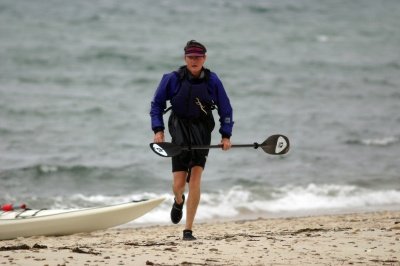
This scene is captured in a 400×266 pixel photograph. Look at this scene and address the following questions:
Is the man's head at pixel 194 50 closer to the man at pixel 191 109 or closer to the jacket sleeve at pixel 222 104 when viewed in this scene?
the man at pixel 191 109

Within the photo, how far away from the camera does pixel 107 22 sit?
104 feet

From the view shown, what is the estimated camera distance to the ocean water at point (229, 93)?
11.6m

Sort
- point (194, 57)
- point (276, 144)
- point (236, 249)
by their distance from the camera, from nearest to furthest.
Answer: point (236, 249), point (194, 57), point (276, 144)

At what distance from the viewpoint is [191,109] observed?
622 centimetres

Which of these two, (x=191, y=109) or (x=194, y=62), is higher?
(x=194, y=62)

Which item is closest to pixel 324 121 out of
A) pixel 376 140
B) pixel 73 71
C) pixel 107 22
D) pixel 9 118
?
pixel 376 140

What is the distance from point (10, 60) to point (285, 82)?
8.15 meters

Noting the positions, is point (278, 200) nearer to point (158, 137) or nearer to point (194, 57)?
point (158, 137)

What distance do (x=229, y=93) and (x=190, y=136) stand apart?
48.6ft

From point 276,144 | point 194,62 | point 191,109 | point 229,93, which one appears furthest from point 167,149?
point 229,93

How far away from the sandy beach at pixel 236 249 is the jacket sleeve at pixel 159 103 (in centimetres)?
96

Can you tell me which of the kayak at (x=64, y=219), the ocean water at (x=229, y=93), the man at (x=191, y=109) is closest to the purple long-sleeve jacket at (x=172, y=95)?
the man at (x=191, y=109)

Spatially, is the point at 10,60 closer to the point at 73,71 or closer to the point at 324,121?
the point at 73,71

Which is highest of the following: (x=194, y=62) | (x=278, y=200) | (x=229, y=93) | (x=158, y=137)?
(x=229, y=93)
